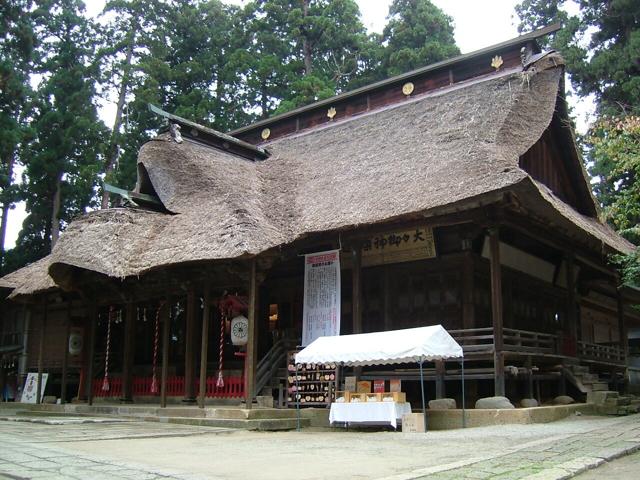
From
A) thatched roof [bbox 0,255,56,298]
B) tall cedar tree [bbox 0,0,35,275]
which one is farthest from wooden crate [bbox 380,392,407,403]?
tall cedar tree [bbox 0,0,35,275]

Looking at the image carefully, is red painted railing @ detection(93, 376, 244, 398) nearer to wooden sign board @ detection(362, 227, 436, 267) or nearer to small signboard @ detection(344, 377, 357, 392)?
small signboard @ detection(344, 377, 357, 392)

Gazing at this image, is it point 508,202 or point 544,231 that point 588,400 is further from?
point 508,202

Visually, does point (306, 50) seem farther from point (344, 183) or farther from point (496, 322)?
point (496, 322)

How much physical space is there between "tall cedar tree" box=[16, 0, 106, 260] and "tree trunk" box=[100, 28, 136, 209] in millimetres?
607

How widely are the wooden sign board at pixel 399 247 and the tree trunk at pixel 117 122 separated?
1817 centimetres

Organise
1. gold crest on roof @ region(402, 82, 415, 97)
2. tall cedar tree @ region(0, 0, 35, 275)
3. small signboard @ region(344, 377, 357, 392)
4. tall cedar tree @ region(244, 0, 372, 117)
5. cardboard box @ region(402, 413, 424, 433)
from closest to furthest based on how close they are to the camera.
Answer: cardboard box @ region(402, 413, 424, 433) < small signboard @ region(344, 377, 357, 392) < gold crest on roof @ region(402, 82, 415, 97) < tall cedar tree @ region(0, 0, 35, 275) < tall cedar tree @ region(244, 0, 372, 117)

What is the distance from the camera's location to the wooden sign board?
14.0 m

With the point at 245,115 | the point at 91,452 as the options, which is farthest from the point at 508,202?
the point at 245,115

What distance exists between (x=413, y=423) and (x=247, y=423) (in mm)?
3111

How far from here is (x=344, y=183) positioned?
14797 millimetres

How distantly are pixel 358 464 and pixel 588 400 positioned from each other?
9186mm

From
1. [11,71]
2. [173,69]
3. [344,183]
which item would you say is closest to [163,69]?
[173,69]

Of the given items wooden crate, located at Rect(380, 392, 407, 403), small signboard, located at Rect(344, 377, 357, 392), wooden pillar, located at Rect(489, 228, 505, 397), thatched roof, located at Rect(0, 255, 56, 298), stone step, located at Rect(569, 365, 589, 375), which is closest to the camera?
wooden crate, located at Rect(380, 392, 407, 403)

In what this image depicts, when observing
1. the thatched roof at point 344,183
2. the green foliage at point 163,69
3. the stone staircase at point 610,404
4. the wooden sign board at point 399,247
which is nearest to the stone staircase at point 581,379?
the stone staircase at point 610,404
